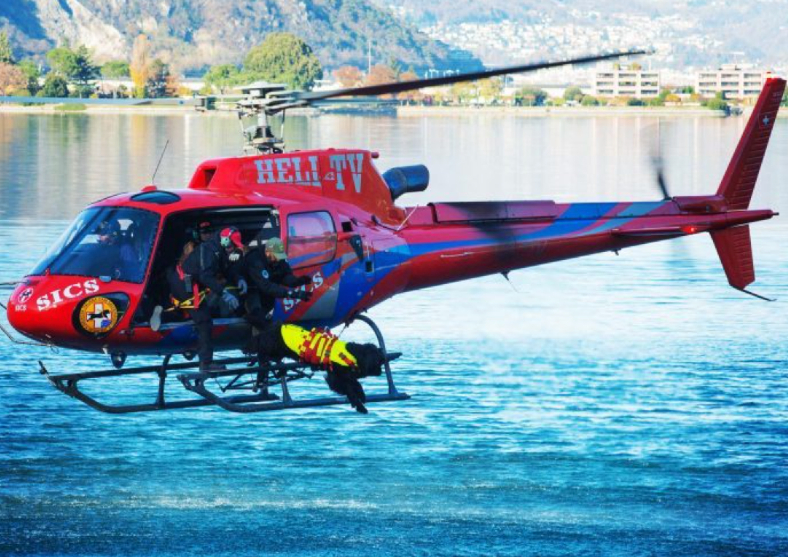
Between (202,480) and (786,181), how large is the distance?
5825 cm

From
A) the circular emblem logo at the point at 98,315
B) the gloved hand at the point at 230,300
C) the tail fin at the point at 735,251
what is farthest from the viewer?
the tail fin at the point at 735,251

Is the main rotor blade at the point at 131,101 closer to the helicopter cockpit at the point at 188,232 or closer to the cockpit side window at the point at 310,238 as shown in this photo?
the helicopter cockpit at the point at 188,232

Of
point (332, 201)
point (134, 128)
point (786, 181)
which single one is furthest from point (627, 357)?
point (134, 128)

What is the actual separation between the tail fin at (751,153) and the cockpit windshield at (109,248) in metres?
10.6

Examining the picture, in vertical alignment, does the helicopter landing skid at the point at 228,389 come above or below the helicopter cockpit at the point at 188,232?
Answer: below

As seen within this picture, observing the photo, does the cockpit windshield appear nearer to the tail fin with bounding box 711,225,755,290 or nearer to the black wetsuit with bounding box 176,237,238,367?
the black wetsuit with bounding box 176,237,238,367

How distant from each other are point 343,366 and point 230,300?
162 cm

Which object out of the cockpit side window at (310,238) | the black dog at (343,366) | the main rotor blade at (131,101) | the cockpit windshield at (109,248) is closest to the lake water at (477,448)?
the black dog at (343,366)

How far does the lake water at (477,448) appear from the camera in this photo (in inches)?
712

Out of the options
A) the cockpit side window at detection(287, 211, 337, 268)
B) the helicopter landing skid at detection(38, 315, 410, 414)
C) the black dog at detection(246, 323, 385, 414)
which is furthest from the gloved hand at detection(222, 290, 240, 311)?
the cockpit side window at detection(287, 211, 337, 268)

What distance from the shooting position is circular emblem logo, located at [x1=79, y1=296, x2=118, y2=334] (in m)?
17.0

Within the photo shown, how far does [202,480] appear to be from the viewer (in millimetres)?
19719

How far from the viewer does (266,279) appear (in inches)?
700

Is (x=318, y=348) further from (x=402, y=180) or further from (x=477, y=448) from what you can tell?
(x=477, y=448)
